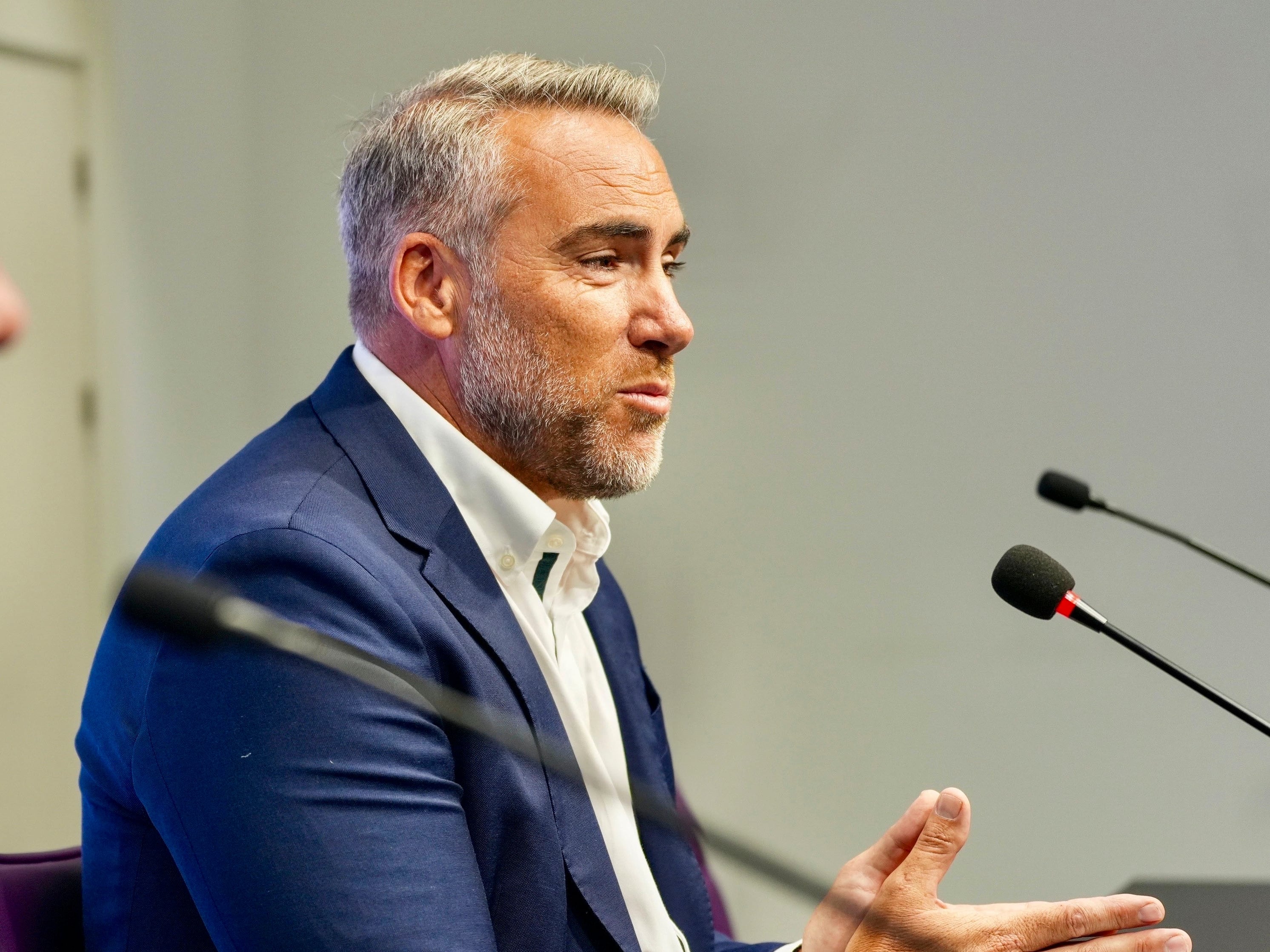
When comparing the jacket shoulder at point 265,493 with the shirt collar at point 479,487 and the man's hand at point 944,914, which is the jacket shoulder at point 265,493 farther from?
the man's hand at point 944,914

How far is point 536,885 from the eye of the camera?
113cm

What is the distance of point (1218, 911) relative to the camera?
1335 millimetres

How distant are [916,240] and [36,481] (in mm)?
2078

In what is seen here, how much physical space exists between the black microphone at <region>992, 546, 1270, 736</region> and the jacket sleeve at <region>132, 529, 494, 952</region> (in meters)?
0.57

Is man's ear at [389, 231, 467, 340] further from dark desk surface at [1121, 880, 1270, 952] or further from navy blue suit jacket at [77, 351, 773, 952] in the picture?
dark desk surface at [1121, 880, 1270, 952]

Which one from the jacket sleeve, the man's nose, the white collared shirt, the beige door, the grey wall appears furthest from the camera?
the beige door

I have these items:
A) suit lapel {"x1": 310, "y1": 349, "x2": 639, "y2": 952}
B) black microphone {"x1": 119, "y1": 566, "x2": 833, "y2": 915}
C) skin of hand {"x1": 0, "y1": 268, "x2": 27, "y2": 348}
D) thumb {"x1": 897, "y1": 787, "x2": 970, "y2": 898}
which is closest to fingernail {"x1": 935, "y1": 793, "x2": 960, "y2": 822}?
thumb {"x1": 897, "y1": 787, "x2": 970, "y2": 898}

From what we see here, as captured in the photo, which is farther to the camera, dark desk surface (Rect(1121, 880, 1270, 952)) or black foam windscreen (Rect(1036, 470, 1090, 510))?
black foam windscreen (Rect(1036, 470, 1090, 510))

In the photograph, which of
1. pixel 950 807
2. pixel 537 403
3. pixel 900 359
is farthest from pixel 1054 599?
pixel 900 359

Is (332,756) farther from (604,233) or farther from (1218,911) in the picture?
(1218,911)

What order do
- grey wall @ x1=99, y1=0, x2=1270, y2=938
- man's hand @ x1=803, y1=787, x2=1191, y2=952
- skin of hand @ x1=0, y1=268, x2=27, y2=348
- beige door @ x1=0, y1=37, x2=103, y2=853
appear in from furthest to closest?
beige door @ x1=0, y1=37, x2=103, y2=853, grey wall @ x1=99, y1=0, x2=1270, y2=938, man's hand @ x1=803, y1=787, x2=1191, y2=952, skin of hand @ x1=0, y1=268, x2=27, y2=348

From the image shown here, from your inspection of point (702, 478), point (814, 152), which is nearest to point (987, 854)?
point (702, 478)

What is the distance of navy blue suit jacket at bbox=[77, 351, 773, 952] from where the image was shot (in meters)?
0.95

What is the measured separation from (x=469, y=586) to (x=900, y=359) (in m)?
1.54
